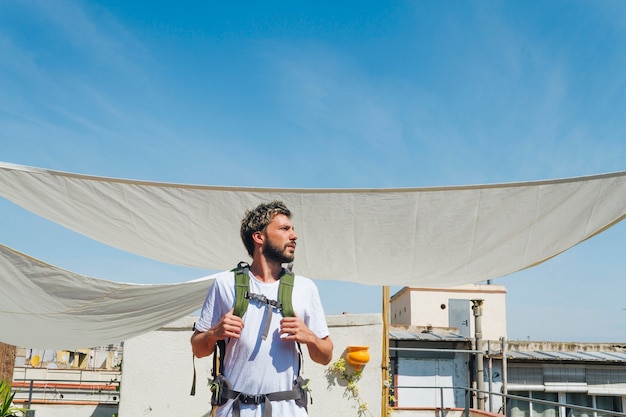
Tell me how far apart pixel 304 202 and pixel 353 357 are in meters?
3.40

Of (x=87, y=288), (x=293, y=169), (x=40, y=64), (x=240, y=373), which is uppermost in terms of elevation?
(x=40, y=64)

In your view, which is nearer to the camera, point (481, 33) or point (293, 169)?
point (293, 169)

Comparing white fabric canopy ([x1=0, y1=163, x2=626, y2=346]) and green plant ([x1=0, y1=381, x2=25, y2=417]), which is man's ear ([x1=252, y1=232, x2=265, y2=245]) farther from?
green plant ([x1=0, y1=381, x2=25, y2=417])

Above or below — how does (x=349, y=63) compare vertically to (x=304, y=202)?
above

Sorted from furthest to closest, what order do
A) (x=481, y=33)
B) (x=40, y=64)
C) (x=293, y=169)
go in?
(x=481, y=33)
(x=40, y=64)
(x=293, y=169)

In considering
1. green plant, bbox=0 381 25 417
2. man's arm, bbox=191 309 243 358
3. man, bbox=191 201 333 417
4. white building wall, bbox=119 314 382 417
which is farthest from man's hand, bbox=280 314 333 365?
green plant, bbox=0 381 25 417

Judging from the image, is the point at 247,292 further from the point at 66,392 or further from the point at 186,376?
the point at 66,392

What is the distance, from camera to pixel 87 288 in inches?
147

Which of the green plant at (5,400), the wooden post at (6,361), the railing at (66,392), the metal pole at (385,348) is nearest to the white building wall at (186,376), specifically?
the metal pole at (385,348)

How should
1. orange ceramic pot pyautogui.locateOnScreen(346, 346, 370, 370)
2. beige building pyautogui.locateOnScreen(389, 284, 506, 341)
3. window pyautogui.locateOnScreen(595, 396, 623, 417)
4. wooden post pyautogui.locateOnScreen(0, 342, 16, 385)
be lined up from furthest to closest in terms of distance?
beige building pyautogui.locateOnScreen(389, 284, 506, 341)
window pyautogui.locateOnScreen(595, 396, 623, 417)
wooden post pyautogui.locateOnScreen(0, 342, 16, 385)
orange ceramic pot pyautogui.locateOnScreen(346, 346, 370, 370)

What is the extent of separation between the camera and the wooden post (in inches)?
313

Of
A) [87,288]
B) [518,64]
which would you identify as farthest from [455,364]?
[87,288]

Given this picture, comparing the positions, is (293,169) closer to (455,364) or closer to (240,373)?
(240,373)

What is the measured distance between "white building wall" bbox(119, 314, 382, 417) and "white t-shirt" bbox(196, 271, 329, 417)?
428 centimetres
